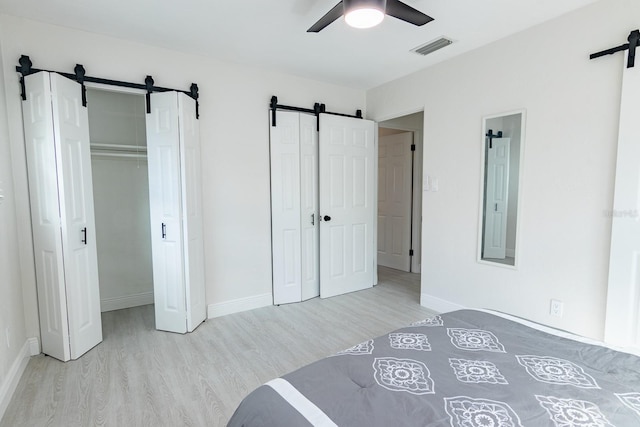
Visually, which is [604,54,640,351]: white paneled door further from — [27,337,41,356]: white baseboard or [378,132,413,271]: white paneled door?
[27,337,41,356]: white baseboard

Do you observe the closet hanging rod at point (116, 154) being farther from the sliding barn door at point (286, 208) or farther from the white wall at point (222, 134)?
the sliding barn door at point (286, 208)

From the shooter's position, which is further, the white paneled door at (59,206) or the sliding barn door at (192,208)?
the sliding barn door at (192,208)

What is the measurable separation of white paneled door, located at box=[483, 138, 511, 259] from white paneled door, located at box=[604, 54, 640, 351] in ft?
2.52

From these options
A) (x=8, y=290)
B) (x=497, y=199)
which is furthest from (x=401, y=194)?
(x=8, y=290)

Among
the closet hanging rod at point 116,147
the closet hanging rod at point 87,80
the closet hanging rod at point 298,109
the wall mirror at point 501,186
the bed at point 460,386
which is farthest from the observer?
the closet hanging rod at point 298,109

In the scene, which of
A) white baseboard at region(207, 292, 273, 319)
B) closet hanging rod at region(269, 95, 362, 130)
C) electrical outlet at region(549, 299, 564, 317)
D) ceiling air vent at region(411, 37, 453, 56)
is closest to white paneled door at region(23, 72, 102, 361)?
white baseboard at region(207, 292, 273, 319)

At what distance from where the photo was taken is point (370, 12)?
1688mm

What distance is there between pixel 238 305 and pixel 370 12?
2919mm

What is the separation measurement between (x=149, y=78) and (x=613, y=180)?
3.67 m

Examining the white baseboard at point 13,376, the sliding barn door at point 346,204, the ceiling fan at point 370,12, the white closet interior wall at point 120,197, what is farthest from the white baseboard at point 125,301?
the ceiling fan at point 370,12

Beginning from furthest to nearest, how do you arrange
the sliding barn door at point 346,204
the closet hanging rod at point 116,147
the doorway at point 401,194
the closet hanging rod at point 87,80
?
the doorway at point 401,194 → the sliding barn door at point 346,204 → the closet hanging rod at point 116,147 → the closet hanging rod at point 87,80

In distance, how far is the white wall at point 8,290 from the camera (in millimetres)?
2003

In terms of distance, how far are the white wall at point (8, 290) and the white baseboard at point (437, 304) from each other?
3443mm

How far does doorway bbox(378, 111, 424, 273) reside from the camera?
4.96 metres
